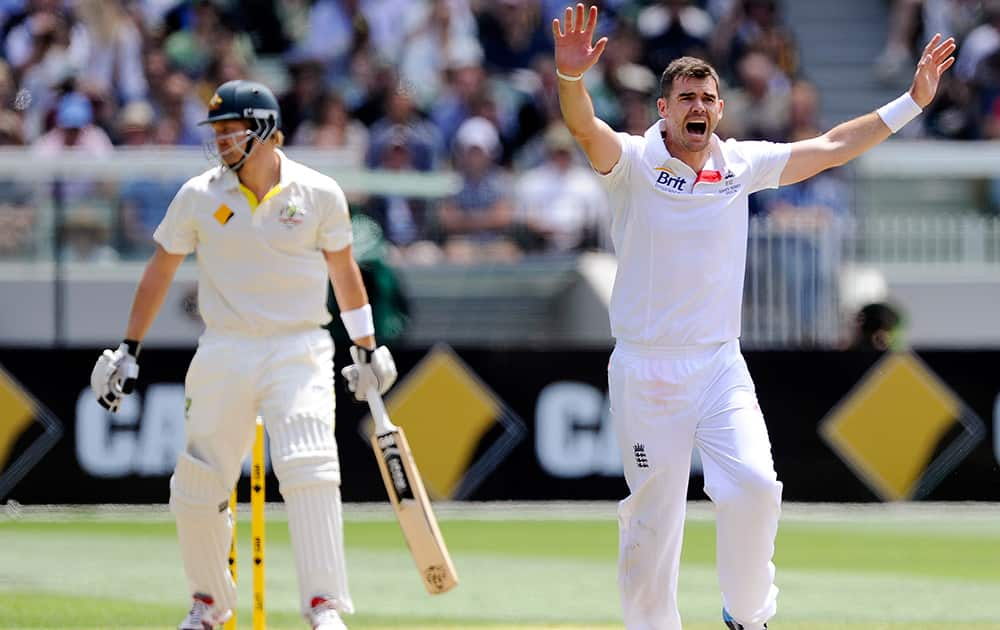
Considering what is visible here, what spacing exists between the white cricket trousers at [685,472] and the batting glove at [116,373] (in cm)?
187

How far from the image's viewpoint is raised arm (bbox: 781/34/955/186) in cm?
717

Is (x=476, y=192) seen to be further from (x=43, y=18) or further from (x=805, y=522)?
(x=43, y=18)

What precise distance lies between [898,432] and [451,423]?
10.3 ft

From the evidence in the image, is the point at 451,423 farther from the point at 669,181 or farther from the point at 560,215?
the point at 669,181

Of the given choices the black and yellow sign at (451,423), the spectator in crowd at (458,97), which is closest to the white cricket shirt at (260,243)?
the black and yellow sign at (451,423)

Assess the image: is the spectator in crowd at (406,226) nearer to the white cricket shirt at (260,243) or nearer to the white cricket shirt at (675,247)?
the white cricket shirt at (260,243)

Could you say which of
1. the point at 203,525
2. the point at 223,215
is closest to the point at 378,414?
the point at 203,525

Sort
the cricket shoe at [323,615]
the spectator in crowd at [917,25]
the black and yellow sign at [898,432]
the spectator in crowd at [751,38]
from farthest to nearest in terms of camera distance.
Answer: the spectator in crowd at [917,25] < the spectator in crowd at [751,38] < the black and yellow sign at [898,432] < the cricket shoe at [323,615]

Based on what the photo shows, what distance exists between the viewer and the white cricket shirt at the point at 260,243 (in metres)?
7.27

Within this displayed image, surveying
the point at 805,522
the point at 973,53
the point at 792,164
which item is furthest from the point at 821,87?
the point at 792,164

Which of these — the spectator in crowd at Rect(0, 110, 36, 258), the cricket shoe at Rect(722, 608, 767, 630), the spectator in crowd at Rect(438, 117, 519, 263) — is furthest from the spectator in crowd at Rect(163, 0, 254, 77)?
the cricket shoe at Rect(722, 608, 767, 630)

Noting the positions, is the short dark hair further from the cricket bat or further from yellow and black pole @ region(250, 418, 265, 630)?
yellow and black pole @ region(250, 418, 265, 630)

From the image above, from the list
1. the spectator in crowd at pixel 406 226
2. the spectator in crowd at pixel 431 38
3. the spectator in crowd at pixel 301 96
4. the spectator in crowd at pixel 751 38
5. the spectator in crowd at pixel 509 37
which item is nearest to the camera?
the spectator in crowd at pixel 406 226

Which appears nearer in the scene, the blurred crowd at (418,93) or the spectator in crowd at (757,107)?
the blurred crowd at (418,93)
